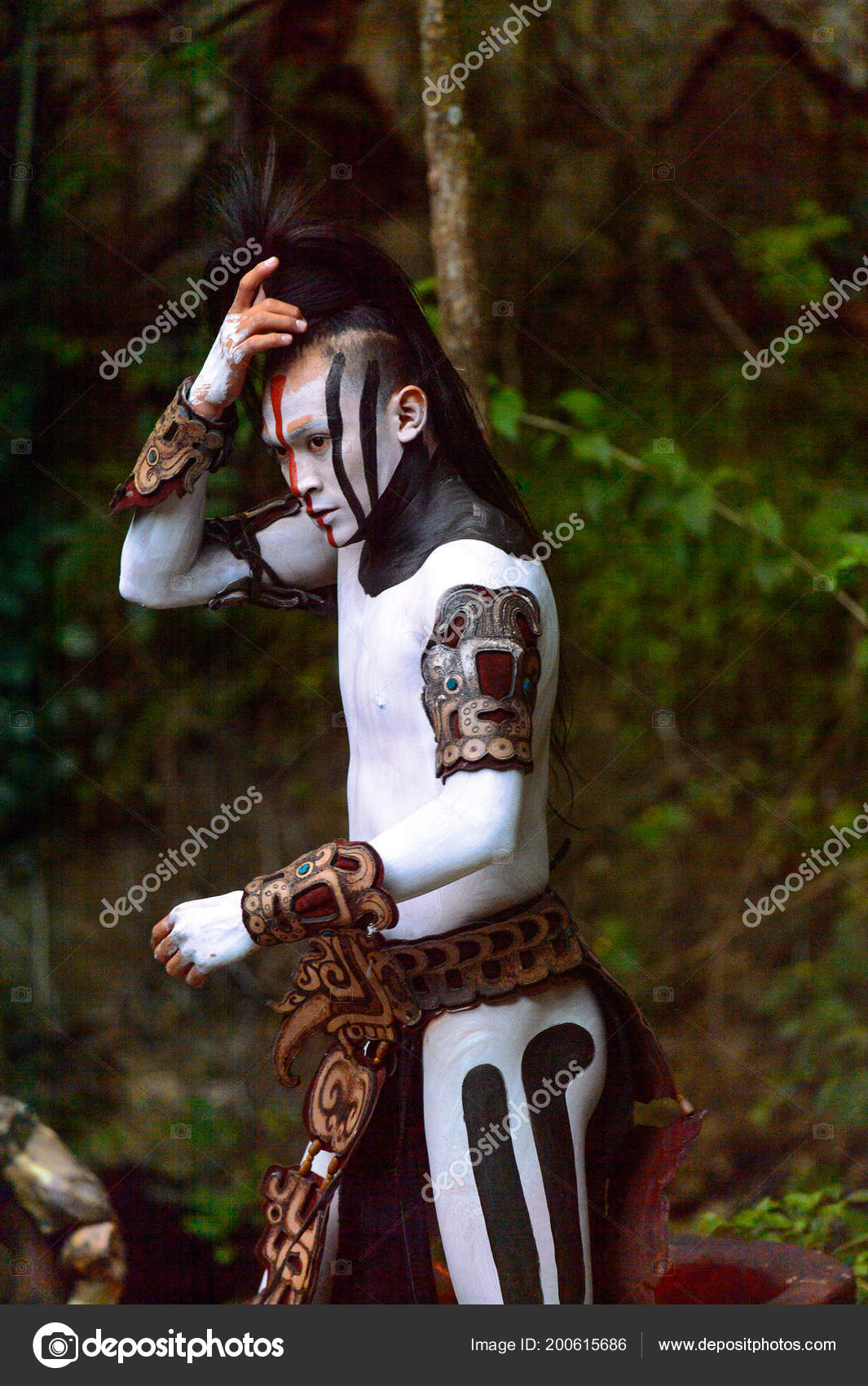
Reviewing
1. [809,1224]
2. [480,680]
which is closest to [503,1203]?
[480,680]

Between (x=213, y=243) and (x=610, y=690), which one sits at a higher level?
(x=213, y=243)

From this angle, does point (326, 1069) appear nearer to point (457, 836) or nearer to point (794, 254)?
point (457, 836)

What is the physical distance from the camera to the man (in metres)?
1.61

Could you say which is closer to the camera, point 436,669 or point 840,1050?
point 436,669

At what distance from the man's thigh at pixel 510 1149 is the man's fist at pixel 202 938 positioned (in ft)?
0.88

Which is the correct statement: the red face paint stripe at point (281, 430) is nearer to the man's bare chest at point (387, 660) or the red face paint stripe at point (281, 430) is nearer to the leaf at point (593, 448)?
the man's bare chest at point (387, 660)

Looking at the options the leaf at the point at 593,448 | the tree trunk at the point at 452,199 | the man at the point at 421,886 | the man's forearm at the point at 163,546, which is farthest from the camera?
the leaf at the point at 593,448

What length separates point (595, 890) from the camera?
3.51 m

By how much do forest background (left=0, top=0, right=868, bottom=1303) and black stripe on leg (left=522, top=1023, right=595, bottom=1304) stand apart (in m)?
0.87

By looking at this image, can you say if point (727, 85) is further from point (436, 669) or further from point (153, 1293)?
point (153, 1293)

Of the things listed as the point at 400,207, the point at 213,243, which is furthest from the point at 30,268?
the point at 213,243

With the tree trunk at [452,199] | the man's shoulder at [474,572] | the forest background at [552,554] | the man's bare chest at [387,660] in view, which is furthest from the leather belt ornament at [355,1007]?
the tree trunk at [452,199]

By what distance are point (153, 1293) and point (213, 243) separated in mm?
1460

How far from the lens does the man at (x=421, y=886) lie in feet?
5.27
